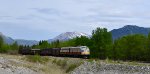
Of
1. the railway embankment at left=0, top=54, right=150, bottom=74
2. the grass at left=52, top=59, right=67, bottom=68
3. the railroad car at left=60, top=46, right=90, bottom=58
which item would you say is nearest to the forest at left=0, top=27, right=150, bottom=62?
the railroad car at left=60, top=46, right=90, bottom=58

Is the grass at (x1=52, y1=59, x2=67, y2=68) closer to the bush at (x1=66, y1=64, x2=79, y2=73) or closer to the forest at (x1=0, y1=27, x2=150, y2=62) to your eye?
the bush at (x1=66, y1=64, x2=79, y2=73)

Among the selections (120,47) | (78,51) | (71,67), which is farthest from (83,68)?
(120,47)

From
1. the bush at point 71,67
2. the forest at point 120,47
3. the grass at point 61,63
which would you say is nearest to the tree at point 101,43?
the forest at point 120,47

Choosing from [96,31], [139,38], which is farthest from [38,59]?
[96,31]

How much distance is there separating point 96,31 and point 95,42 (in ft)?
16.6

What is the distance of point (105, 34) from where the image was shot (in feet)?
327

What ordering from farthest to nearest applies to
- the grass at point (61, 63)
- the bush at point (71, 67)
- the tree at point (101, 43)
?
the tree at point (101, 43), the grass at point (61, 63), the bush at point (71, 67)

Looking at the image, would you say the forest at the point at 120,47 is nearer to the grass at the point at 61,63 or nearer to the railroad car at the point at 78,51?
the railroad car at the point at 78,51

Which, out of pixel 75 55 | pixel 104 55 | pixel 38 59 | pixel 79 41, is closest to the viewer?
pixel 38 59

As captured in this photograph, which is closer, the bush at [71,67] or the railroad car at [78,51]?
the bush at [71,67]

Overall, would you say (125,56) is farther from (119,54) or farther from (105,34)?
(105,34)

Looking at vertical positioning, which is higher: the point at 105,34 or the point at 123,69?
the point at 105,34

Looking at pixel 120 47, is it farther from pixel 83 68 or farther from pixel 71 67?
pixel 83 68

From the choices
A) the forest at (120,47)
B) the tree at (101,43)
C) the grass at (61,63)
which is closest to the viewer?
the grass at (61,63)
